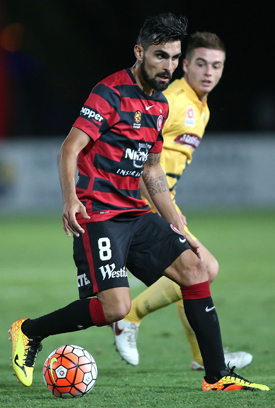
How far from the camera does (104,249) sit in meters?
4.11

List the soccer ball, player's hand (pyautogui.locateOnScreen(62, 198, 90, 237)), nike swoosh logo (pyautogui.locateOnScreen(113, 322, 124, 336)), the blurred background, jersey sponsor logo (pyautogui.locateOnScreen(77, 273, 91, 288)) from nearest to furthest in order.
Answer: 1. player's hand (pyautogui.locateOnScreen(62, 198, 90, 237))
2. the soccer ball
3. jersey sponsor logo (pyautogui.locateOnScreen(77, 273, 91, 288))
4. nike swoosh logo (pyautogui.locateOnScreen(113, 322, 124, 336))
5. the blurred background

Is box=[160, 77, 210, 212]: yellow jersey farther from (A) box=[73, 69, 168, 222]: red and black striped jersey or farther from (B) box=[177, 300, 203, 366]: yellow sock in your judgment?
(A) box=[73, 69, 168, 222]: red and black striped jersey

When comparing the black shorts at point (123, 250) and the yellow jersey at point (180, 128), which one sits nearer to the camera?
the black shorts at point (123, 250)

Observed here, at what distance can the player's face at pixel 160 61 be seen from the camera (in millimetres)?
4188

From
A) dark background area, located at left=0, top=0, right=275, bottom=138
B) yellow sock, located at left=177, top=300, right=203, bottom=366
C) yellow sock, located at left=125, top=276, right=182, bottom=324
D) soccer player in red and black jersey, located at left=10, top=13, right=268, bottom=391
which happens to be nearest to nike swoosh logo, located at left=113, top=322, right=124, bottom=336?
yellow sock, located at left=125, top=276, right=182, bottom=324

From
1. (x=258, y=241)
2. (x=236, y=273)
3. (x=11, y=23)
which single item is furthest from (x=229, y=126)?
(x=236, y=273)

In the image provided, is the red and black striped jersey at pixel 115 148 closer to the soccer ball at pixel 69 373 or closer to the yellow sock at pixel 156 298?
the soccer ball at pixel 69 373

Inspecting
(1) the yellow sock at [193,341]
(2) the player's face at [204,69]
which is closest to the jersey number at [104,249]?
(1) the yellow sock at [193,341]

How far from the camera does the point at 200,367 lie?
16.6ft

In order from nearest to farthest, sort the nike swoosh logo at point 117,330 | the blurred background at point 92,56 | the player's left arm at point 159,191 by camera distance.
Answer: the player's left arm at point 159,191
the nike swoosh logo at point 117,330
the blurred background at point 92,56

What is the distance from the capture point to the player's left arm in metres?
4.62

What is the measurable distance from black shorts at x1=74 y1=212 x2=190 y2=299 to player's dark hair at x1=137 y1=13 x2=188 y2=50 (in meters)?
1.07

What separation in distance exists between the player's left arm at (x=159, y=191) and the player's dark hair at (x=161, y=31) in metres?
0.77

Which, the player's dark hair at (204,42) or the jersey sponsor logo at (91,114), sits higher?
the player's dark hair at (204,42)
